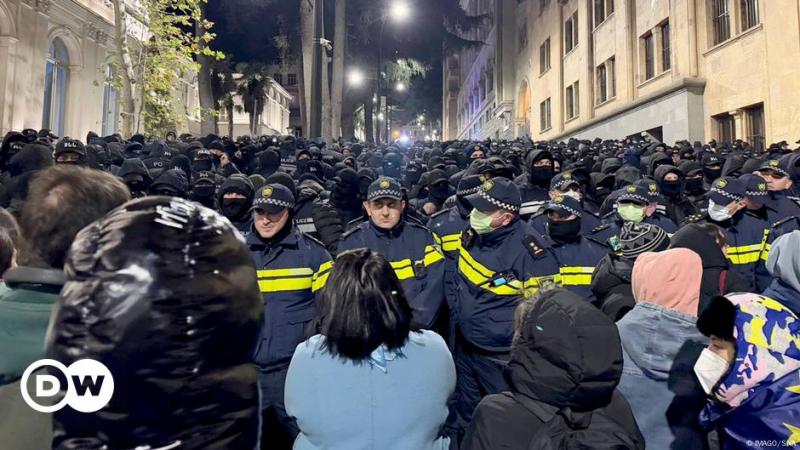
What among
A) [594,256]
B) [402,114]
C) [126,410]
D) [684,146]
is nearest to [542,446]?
[126,410]

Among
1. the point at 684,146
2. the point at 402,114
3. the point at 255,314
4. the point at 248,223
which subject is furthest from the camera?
the point at 402,114

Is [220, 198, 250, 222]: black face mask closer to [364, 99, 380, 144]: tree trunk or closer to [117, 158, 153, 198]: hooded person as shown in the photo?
[117, 158, 153, 198]: hooded person

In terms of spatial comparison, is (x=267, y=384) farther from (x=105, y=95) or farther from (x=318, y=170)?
(x=105, y=95)

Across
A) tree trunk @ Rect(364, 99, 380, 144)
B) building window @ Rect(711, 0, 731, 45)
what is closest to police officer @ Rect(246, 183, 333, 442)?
building window @ Rect(711, 0, 731, 45)

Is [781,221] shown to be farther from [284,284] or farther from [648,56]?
[648,56]

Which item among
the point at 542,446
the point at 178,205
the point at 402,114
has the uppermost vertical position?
the point at 402,114

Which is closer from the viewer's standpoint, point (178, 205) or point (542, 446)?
point (178, 205)

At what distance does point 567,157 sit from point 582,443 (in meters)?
12.3

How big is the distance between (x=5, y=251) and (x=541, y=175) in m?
6.48

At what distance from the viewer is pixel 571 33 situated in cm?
3484

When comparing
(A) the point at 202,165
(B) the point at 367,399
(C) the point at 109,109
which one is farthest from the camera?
(C) the point at 109,109

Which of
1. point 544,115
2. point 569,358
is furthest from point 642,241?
point 544,115

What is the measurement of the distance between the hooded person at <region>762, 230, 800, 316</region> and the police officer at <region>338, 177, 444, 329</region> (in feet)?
7.64

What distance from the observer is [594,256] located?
185 inches
